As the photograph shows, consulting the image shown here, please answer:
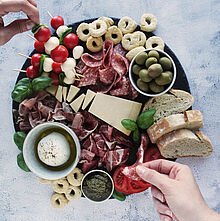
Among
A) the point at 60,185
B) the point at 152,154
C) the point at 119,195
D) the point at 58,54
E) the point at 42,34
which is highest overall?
the point at 42,34

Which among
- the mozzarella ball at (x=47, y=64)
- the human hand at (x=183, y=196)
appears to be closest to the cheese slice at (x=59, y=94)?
the mozzarella ball at (x=47, y=64)

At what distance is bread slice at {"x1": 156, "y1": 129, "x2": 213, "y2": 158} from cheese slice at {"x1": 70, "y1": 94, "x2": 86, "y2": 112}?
1.79 ft

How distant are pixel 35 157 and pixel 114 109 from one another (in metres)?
0.57

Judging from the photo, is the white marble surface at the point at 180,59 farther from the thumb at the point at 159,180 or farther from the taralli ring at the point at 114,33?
the thumb at the point at 159,180

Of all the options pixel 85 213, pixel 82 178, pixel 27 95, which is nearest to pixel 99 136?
pixel 82 178

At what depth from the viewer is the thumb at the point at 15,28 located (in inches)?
50.3

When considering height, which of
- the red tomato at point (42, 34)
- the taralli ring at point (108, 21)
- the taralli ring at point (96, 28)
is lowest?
the red tomato at point (42, 34)

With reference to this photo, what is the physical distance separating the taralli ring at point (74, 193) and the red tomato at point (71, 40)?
0.93 m

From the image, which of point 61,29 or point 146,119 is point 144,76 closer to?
point 146,119

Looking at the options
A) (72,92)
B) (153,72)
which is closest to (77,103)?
(72,92)

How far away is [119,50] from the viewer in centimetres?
157

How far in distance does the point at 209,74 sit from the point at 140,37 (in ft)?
1.84

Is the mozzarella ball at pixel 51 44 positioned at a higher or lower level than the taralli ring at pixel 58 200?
higher

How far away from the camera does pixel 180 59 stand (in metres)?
1.70
